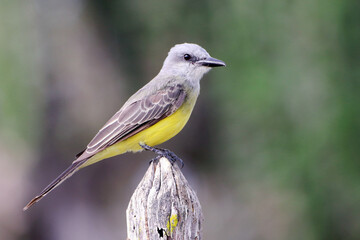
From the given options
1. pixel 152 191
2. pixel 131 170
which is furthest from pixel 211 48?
pixel 152 191

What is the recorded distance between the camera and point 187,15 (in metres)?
10.2

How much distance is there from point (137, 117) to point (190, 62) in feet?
3.31

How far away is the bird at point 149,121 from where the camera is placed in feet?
14.8

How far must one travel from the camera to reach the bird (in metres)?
4.50

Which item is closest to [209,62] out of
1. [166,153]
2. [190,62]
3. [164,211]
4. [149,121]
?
[190,62]

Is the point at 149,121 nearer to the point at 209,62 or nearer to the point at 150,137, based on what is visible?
the point at 150,137

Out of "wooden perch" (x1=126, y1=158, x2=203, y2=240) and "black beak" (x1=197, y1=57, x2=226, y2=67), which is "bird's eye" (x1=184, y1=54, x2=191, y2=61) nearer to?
"black beak" (x1=197, y1=57, x2=226, y2=67)

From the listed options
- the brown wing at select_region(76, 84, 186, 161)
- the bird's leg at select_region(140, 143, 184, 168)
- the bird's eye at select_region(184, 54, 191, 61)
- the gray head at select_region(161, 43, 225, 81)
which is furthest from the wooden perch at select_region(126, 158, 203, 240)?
the bird's eye at select_region(184, 54, 191, 61)

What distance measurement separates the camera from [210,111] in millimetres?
10797

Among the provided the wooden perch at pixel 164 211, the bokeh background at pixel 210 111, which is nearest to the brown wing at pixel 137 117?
the wooden perch at pixel 164 211

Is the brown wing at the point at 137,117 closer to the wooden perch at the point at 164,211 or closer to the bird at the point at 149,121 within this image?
the bird at the point at 149,121

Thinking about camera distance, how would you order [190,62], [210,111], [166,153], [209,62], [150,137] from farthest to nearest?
1. [210,111]
2. [190,62]
3. [209,62]
4. [150,137]
5. [166,153]

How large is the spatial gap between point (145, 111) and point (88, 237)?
591 cm

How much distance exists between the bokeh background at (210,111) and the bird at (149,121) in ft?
10.7
